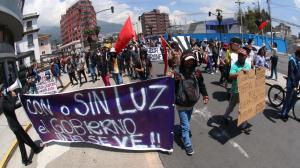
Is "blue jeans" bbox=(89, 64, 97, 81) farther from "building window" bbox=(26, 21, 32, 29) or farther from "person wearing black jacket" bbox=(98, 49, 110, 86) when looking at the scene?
"building window" bbox=(26, 21, 32, 29)

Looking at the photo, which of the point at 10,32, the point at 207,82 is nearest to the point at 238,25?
the point at 10,32

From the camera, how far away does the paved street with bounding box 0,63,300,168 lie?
589 cm

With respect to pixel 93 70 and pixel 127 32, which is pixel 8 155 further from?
pixel 93 70

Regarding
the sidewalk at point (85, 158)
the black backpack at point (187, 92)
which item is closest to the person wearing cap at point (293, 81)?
the black backpack at point (187, 92)

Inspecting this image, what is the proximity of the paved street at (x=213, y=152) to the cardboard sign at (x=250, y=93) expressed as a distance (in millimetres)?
554

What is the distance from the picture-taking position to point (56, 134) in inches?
280

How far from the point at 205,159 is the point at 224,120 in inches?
79.3

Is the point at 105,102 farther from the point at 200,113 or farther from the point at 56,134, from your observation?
the point at 200,113

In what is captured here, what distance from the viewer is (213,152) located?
20.7 feet

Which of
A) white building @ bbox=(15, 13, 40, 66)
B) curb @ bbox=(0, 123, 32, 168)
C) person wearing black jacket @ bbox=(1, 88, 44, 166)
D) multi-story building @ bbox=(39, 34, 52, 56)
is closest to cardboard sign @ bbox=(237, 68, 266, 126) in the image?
person wearing black jacket @ bbox=(1, 88, 44, 166)

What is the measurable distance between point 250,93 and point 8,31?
3197 cm

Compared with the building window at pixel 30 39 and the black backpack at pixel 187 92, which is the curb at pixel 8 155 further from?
the building window at pixel 30 39

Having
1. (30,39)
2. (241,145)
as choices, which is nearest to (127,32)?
(241,145)

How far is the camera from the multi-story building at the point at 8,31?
25.4 m
